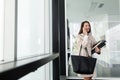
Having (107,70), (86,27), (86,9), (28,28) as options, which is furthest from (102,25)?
(28,28)

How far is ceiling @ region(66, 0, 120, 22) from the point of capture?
312 centimetres

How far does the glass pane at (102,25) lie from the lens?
10.2ft

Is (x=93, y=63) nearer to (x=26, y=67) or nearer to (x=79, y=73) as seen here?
(x=79, y=73)

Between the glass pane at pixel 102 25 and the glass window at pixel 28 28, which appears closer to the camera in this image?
the glass window at pixel 28 28

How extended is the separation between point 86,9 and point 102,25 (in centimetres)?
37

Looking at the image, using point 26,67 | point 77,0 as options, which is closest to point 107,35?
point 77,0

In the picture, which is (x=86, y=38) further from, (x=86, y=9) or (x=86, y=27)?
(x=86, y=9)

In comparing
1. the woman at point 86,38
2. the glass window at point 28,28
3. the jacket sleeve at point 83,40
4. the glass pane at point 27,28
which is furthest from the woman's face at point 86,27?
the glass pane at point 27,28

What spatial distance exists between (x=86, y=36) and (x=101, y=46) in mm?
299

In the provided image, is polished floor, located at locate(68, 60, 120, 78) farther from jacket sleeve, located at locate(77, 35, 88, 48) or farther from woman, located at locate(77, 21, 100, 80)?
jacket sleeve, located at locate(77, 35, 88, 48)

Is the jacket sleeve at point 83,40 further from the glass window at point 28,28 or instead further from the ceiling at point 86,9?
the glass window at point 28,28

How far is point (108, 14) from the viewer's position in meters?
3.11

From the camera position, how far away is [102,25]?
3.14 m

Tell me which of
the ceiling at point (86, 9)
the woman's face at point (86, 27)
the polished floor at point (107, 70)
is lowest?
the polished floor at point (107, 70)
